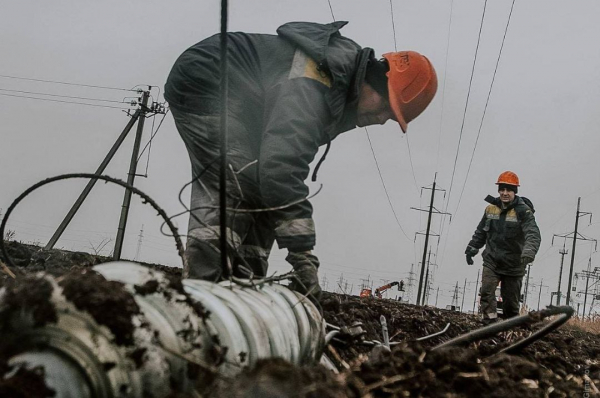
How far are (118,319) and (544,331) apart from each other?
2727 millimetres

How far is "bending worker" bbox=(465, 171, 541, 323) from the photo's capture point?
9.27 meters

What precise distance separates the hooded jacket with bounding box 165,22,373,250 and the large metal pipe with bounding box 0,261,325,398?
1500mm

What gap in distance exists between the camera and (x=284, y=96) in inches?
147

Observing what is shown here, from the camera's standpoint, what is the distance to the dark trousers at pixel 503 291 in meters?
9.25

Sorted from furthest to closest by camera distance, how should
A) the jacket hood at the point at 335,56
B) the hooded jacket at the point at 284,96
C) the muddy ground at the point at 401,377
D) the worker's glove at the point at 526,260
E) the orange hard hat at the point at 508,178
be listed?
Answer: 1. the orange hard hat at the point at 508,178
2. the worker's glove at the point at 526,260
3. the jacket hood at the point at 335,56
4. the hooded jacket at the point at 284,96
5. the muddy ground at the point at 401,377

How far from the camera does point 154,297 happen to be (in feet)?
5.16

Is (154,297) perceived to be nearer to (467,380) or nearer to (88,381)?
(88,381)

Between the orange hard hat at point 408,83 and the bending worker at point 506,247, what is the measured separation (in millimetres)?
5270

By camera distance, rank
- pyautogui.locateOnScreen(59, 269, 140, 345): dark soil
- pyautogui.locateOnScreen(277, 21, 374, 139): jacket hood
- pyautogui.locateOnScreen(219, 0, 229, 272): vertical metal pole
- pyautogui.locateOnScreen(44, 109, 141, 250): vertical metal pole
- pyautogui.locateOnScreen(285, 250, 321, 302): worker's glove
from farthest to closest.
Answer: pyautogui.locateOnScreen(44, 109, 141, 250): vertical metal pole
pyautogui.locateOnScreen(277, 21, 374, 139): jacket hood
pyautogui.locateOnScreen(285, 250, 321, 302): worker's glove
pyautogui.locateOnScreen(219, 0, 229, 272): vertical metal pole
pyautogui.locateOnScreen(59, 269, 140, 345): dark soil

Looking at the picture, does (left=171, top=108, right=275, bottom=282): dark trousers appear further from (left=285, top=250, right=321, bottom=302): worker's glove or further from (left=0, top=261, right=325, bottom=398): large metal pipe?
(left=0, top=261, right=325, bottom=398): large metal pipe

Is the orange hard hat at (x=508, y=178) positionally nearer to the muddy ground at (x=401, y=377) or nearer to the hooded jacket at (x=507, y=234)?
the hooded jacket at (x=507, y=234)

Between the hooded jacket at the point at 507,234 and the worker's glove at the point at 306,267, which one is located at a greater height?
the hooded jacket at the point at 507,234

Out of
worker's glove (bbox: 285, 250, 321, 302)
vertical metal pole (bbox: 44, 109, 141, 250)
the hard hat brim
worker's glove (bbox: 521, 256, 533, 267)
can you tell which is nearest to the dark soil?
worker's glove (bbox: 285, 250, 321, 302)

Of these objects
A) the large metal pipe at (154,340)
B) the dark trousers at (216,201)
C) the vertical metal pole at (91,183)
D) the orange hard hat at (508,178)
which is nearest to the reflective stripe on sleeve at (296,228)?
the dark trousers at (216,201)
